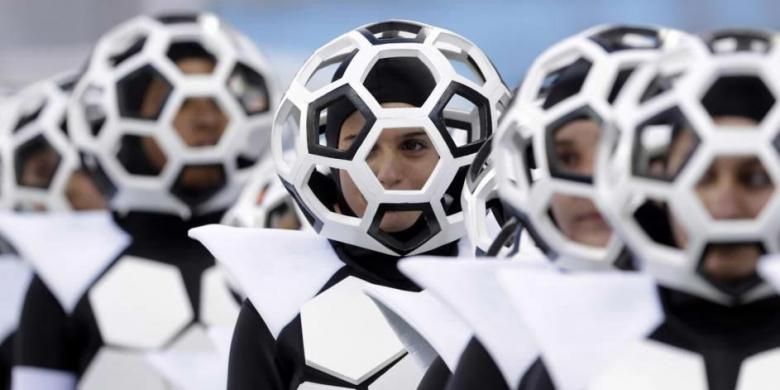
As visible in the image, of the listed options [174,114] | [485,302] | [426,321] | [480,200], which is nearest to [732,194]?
[485,302]

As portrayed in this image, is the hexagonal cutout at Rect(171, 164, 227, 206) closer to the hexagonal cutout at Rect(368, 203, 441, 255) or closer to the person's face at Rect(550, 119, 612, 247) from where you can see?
the hexagonal cutout at Rect(368, 203, 441, 255)

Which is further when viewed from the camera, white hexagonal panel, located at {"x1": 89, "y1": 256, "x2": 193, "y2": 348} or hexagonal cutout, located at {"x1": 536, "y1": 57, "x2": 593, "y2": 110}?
white hexagonal panel, located at {"x1": 89, "y1": 256, "x2": 193, "y2": 348}

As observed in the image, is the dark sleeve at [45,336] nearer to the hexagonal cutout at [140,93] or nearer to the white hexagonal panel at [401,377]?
the hexagonal cutout at [140,93]

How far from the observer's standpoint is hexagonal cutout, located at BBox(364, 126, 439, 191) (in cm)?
408

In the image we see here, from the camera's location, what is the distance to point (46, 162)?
22.2 ft

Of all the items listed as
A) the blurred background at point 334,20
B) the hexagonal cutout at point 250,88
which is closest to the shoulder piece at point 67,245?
the hexagonal cutout at point 250,88

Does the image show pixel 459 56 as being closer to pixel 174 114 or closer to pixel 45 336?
pixel 174 114

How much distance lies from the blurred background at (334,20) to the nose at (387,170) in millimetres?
2785

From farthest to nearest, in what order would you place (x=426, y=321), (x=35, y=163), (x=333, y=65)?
(x=35, y=163), (x=333, y=65), (x=426, y=321)

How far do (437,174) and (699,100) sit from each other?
1.34 meters

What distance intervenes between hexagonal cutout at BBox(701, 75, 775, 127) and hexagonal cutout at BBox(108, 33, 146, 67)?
306cm

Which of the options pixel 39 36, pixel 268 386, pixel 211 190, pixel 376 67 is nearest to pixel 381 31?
pixel 376 67

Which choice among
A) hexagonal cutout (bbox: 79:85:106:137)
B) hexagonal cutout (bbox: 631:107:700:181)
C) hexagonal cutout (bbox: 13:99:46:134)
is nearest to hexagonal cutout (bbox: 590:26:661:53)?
hexagonal cutout (bbox: 631:107:700:181)

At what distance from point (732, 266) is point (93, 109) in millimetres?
3333
